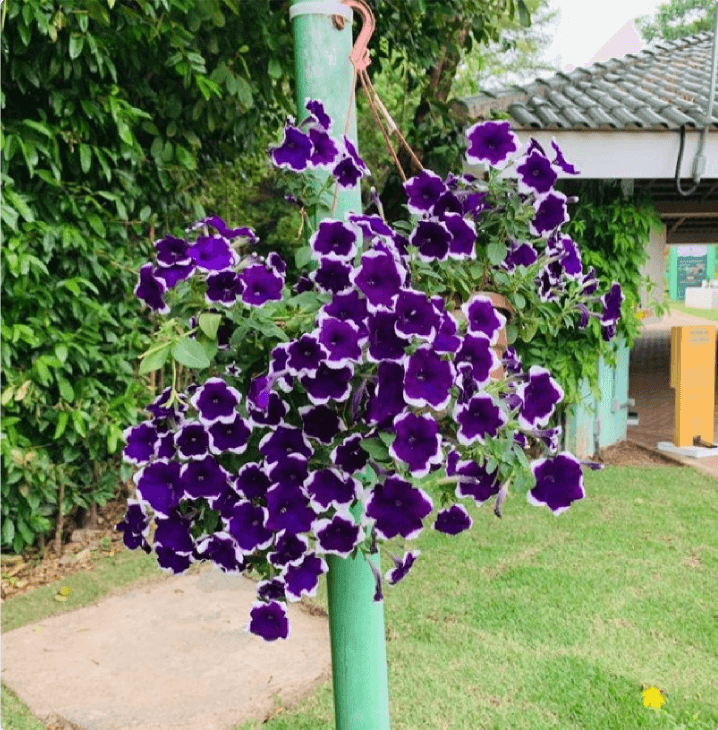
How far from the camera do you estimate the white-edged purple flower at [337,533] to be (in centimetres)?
129

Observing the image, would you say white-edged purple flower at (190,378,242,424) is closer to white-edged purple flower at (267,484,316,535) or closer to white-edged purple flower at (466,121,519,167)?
white-edged purple flower at (267,484,316,535)

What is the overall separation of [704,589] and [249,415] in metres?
3.19

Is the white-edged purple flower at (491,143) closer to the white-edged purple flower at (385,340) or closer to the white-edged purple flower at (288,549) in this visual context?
the white-edged purple flower at (385,340)

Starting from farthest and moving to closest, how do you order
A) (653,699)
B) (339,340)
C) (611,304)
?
(653,699), (611,304), (339,340)

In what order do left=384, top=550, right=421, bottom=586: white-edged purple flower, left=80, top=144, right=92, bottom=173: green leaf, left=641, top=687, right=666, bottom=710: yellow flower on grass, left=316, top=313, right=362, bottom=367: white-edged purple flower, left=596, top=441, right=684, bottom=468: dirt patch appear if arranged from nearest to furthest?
left=316, top=313, right=362, bottom=367: white-edged purple flower, left=384, top=550, right=421, bottom=586: white-edged purple flower, left=641, top=687, right=666, bottom=710: yellow flower on grass, left=80, top=144, right=92, bottom=173: green leaf, left=596, top=441, right=684, bottom=468: dirt patch

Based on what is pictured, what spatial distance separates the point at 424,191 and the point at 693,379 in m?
5.49

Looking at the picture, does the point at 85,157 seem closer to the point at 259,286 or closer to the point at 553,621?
the point at 259,286

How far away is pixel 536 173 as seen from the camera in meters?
1.50

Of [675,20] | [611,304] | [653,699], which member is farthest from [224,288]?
[675,20]

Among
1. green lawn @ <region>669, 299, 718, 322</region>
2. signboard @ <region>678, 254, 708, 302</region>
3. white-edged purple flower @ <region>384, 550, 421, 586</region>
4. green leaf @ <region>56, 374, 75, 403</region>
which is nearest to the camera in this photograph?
white-edged purple flower @ <region>384, 550, 421, 586</region>

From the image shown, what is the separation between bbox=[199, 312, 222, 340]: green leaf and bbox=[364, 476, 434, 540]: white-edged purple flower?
406 mm

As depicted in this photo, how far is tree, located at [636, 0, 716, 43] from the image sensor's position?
20125 mm

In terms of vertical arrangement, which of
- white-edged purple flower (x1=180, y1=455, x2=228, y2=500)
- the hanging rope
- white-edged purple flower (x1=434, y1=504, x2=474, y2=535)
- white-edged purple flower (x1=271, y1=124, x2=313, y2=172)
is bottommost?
white-edged purple flower (x1=434, y1=504, x2=474, y2=535)

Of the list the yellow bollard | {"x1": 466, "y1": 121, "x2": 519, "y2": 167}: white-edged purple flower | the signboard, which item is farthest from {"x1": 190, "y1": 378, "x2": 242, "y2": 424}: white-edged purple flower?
the signboard
